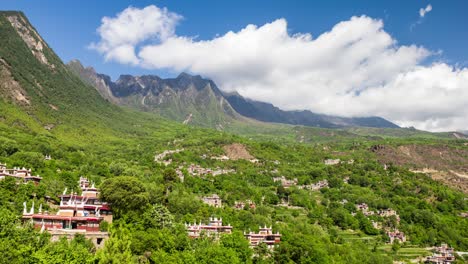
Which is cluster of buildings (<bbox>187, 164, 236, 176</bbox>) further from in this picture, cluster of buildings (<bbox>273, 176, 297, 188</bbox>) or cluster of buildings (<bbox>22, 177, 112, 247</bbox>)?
cluster of buildings (<bbox>22, 177, 112, 247</bbox>)

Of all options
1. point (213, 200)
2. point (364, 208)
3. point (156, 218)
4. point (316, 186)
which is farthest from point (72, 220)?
point (316, 186)

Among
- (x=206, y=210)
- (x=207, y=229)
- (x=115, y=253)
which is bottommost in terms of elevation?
(x=207, y=229)

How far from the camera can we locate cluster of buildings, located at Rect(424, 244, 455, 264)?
359 feet

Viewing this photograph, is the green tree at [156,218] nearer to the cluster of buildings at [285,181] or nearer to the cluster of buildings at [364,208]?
Answer: the cluster of buildings at [364,208]

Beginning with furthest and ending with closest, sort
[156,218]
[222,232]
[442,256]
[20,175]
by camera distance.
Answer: [442,256] < [222,232] < [20,175] < [156,218]

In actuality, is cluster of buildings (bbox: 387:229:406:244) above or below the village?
below

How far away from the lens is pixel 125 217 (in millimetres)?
60562

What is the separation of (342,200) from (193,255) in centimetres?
11652

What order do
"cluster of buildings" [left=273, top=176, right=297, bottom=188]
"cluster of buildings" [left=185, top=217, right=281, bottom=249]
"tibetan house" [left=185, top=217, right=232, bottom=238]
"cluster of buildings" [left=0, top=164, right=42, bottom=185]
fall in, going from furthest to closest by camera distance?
"cluster of buildings" [left=273, top=176, right=297, bottom=188], "cluster of buildings" [left=185, top=217, right=281, bottom=249], "tibetan house" [left=185, top=217, right=232, bottom=238], "cluster of buildings" [left=0, top=164, right=42, bottom=185]

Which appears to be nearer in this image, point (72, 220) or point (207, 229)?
point (72, 220)

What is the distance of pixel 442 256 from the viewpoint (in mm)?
112688

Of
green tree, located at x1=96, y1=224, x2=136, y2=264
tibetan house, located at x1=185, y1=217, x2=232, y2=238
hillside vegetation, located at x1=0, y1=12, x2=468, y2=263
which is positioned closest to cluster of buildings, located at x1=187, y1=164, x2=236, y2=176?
hillside vegetation, located at x1=0, y1=12, x2=468, y2=263

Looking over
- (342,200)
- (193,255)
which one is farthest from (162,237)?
(342,200)

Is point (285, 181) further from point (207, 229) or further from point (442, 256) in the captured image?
point (207, 229)
